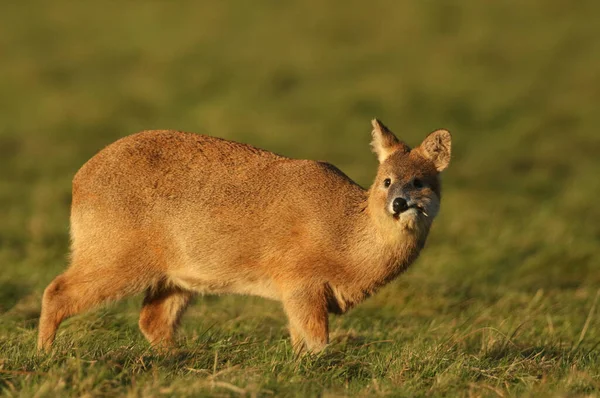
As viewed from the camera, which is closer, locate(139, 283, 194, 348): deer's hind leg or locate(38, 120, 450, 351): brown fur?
locate(38, 120, 450, 351): brown fur

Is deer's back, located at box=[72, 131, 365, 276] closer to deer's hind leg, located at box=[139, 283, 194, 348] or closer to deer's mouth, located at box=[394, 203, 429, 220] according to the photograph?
deer's mouth, located at box=[394, 203, 429, 220]

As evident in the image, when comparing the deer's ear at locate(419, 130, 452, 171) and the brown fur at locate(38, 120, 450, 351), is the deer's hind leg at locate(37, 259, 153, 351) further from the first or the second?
the deer's ear at locate(419, 130, 452, 171)

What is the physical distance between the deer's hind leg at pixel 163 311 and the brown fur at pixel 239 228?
0.14 feet

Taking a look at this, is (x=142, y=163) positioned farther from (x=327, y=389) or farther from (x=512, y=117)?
(x=512, y=117)

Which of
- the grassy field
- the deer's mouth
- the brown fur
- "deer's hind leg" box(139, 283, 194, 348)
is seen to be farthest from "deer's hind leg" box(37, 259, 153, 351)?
the deer's mouth

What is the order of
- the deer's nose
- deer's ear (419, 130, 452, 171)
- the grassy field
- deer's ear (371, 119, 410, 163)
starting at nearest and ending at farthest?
the grassy field, the deer's nose, deer's ear (419, 130, 452, 171), deer's ear (371, 119, 410, 163)

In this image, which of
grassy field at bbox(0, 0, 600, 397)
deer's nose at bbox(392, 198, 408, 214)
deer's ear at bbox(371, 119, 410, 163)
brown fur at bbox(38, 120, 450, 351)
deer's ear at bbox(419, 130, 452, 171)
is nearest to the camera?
grassy field at bbox(0, 0, 600, 397)

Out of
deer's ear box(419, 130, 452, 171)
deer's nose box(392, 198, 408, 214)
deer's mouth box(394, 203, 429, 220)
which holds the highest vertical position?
deer's ear box(419, 130, 452, 171)

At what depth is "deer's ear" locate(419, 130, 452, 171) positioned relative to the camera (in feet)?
23.9

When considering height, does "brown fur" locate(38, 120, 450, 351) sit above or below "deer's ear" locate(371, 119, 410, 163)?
below

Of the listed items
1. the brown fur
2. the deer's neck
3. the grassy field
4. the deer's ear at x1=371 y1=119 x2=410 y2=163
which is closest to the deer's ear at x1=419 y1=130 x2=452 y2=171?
the brown fur

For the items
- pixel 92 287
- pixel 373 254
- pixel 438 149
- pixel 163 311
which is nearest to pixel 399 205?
pixel 373 254

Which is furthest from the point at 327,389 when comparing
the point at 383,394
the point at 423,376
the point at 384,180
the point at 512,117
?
the point at 512,117

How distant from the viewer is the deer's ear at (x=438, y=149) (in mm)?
7289
